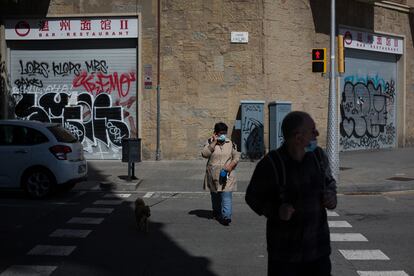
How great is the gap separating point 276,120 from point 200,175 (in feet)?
12.1

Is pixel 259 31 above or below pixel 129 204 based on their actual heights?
above

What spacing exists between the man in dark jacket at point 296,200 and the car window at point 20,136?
28.8 feet

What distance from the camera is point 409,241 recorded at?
7926mm

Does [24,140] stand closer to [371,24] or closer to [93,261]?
[93,261]

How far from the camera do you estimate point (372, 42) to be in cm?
2291

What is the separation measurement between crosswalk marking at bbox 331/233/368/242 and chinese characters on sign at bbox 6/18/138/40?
12738 millimetres

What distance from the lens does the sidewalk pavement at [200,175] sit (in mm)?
13633

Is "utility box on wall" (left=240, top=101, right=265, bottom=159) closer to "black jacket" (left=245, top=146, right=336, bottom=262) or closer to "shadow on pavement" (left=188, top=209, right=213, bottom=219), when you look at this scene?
"shadow on pavement" (left=188, top=209, right=213, bottom=219)

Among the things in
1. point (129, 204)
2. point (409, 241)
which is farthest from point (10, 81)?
point (409, 241)

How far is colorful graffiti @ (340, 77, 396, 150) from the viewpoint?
73.0 ft

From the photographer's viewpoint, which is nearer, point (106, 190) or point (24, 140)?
point (24, 140)

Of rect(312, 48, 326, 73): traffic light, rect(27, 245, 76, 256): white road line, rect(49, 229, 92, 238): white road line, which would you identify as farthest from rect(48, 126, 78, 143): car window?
rect(312, 48, 326, 73): traffic light

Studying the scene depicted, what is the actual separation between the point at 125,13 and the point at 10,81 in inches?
190

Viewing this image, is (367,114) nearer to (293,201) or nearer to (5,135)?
(5,135)
